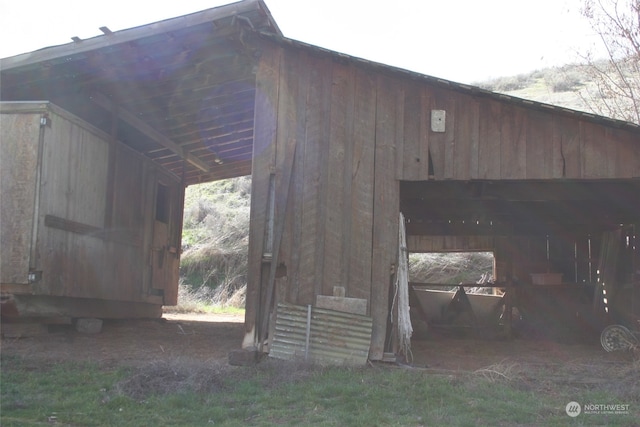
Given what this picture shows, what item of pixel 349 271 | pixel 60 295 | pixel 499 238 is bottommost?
pixel 60 295

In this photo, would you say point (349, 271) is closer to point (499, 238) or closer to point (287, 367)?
point (287, 367)

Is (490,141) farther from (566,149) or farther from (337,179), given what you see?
(337,179)

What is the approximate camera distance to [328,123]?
27.2 ft

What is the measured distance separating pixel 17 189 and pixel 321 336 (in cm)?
476

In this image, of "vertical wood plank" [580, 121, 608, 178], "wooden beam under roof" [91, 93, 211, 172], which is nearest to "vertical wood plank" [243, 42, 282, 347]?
"wooden beam under roof" [91, 93, 211, 172]

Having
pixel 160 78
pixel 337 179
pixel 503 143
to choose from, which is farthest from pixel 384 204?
pixel 160 78

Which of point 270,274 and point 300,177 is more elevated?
point 300,177

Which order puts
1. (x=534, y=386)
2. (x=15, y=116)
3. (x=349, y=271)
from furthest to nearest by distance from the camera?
1. (x=15, y=116)
2. (x=349, y=271)
3. (x=534, y=386)

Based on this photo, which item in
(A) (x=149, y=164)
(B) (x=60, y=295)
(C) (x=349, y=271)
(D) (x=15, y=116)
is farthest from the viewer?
(A) (x=149, y=164)

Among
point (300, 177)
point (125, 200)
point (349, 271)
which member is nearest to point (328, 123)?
point (300, 177)

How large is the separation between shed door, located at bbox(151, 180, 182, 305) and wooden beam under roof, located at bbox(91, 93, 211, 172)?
2.83ft

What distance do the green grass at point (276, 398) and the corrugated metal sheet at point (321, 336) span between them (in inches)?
14.2

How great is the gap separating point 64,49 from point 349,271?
17.1 feet

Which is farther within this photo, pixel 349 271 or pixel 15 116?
pixel 15 116
